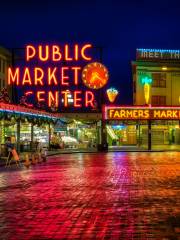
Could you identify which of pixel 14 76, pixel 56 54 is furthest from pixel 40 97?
pixel 56 54

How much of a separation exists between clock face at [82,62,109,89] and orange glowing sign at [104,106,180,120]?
11.8ft

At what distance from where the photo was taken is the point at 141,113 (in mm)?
59688

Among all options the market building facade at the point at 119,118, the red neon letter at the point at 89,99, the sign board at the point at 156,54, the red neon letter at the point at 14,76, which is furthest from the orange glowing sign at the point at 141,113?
the sign board at the point at 156,54

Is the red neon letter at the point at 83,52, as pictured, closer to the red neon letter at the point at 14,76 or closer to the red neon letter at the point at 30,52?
the red neon letter at the point at 30,52

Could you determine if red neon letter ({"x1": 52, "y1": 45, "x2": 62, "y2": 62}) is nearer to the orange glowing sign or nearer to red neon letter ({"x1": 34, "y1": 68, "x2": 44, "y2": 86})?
red neon letter ({"x1": 34, "y1": 68, "x2": 44, "y2": 86})

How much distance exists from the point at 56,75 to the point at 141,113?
10690mm

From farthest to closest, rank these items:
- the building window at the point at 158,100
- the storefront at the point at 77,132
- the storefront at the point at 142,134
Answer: the building window at the point at 158,100 → the storefront at the point at 142,134 → the storefront at the point at 77,132

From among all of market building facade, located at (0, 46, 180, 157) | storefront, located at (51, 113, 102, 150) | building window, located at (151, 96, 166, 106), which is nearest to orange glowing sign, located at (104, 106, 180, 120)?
market building facade, located at (0, 46, 180, 157)

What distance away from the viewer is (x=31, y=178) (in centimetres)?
2212

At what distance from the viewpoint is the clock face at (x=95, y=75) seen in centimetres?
6141

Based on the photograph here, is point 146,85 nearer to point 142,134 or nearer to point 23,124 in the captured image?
point 142,134

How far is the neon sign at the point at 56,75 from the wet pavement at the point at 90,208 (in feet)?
135

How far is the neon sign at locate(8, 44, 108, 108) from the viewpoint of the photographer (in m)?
61.8

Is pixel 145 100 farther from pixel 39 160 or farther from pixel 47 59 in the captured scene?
pixel 39 160
